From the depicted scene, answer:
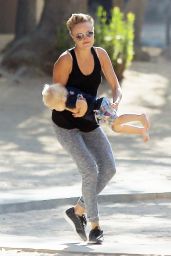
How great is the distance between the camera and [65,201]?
9.39 metres

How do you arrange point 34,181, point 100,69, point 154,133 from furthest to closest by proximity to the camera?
point 154,133 → point 34,181 → point 100,69

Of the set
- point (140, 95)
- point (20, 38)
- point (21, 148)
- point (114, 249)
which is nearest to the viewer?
point (114, 249)

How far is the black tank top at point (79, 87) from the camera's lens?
7.25 meters

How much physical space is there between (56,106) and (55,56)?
1292cm

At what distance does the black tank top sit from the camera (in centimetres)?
725

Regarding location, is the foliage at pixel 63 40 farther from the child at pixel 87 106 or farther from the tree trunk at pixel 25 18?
the child at pixel 87 106

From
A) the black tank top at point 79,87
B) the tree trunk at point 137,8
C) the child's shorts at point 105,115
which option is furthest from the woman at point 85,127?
the tree trunk at point 137,8

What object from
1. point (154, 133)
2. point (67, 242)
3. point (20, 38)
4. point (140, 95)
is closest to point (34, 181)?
point (67, 242)

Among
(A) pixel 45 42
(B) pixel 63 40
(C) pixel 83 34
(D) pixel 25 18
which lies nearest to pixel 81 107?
(C) pixel 83 34

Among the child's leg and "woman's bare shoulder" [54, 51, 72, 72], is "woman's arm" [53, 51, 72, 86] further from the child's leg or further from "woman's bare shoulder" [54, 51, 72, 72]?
the child's leg

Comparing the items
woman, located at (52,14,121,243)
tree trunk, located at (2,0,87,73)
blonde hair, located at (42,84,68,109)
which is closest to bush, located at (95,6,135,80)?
tree trunk, located at (2,0,87,73)

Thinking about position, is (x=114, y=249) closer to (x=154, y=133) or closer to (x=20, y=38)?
(x=154, y=133)

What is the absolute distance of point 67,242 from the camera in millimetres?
7426

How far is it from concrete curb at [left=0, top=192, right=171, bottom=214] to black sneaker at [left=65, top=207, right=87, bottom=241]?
157cm
